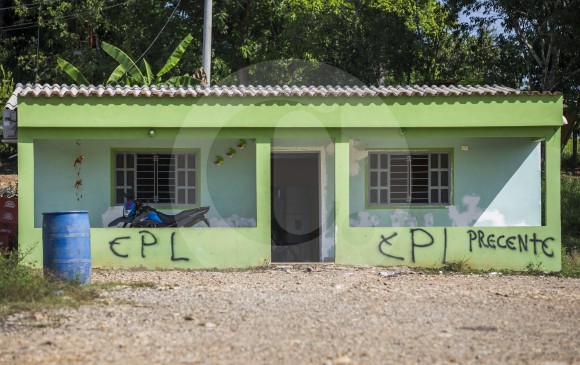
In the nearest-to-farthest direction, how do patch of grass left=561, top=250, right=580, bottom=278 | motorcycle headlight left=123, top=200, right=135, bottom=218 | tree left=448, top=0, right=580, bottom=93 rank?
patch of grass left=561, top=250, right=580, bottom=278 < motorcycle headlight left=123, top=200, right=135, bottom=218 < tree left=448, top=0, right=580, bottom=93

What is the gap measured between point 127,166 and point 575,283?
8062 millimetres

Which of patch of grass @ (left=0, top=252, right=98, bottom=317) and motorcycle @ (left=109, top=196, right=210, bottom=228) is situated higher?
motorcycle @ (left=109, top=196, right=210, bottom=228)

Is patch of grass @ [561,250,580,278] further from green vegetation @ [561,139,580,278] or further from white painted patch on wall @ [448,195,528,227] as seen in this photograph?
white painted patch on wall @ [448,195,528,227]

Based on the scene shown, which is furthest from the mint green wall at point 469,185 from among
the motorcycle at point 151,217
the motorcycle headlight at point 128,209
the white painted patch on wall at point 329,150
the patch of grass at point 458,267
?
the motorcycle headlight at point 128,209

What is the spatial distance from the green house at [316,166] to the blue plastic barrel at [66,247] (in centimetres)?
272

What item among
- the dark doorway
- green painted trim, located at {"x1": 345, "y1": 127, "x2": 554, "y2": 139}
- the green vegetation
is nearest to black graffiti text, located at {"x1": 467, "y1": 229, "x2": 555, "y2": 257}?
the green vegetation

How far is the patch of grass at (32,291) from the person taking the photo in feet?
32.6

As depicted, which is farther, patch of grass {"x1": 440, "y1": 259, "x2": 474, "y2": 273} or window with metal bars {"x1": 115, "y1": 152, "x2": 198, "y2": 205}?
window with metal bars {"x1": 115, "y1": 152, "x2": 198, "y2": 205}

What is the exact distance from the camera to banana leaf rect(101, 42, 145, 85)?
19605mm

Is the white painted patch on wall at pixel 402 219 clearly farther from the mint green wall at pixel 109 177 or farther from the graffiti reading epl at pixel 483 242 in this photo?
the mint green wall at pixel 109 177

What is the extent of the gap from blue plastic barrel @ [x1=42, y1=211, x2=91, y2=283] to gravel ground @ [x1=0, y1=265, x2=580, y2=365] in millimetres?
659

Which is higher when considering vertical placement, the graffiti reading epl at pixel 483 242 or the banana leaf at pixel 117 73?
the banana leaf at pixel 117 73

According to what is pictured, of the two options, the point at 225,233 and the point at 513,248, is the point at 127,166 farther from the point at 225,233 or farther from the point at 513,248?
the point at 513,248

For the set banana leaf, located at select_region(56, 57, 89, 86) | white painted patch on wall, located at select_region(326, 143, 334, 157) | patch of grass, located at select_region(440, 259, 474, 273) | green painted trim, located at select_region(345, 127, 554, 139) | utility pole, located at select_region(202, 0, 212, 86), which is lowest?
patch of grass, located at select_region(440, 259, 474, 273)
